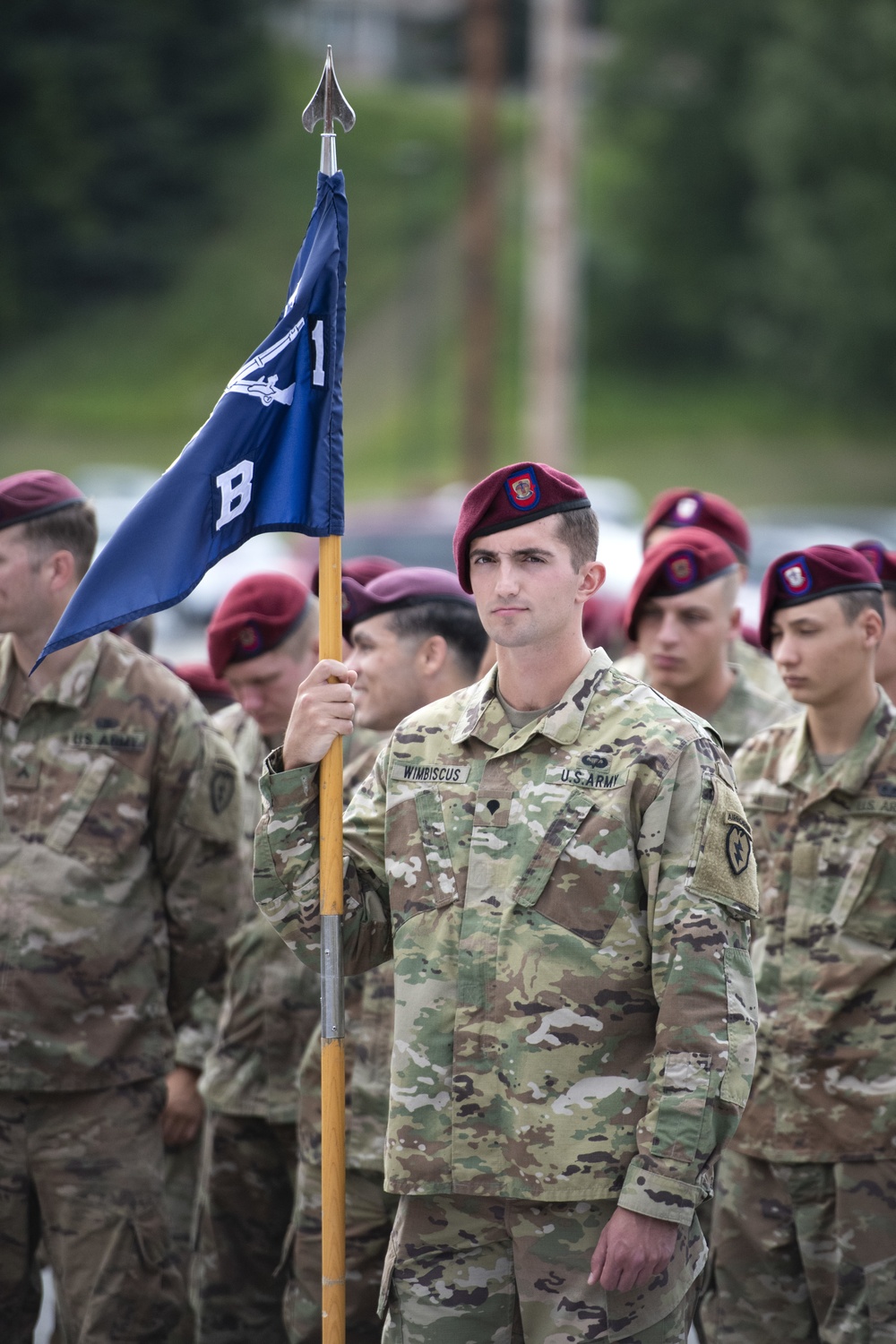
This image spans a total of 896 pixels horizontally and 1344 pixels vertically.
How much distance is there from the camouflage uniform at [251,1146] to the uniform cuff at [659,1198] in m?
1.92

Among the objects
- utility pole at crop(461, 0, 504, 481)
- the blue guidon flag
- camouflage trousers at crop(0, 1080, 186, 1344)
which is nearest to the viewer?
the blue guidon flag

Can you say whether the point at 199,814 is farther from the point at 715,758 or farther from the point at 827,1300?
the point at 827,1300

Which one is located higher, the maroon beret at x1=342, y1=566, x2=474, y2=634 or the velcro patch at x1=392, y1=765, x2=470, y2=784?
the maroon beret at x1=342, y1=566, x2=474, y2=634

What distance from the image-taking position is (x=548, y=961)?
3.17m

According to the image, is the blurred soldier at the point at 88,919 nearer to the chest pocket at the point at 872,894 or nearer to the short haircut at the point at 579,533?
the short haircut at the point at 579,533

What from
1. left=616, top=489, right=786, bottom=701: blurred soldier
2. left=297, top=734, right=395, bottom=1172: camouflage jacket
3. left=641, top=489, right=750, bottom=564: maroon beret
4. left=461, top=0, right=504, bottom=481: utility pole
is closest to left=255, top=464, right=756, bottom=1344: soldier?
left=297, top=734, right=395, bottom=1172: camouflage jacket

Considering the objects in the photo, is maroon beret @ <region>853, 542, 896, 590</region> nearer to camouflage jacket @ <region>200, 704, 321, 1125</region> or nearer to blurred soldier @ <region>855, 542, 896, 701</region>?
blurred soldier @ <region>855, 542, 896, 701</region>

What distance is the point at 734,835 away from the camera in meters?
3.18

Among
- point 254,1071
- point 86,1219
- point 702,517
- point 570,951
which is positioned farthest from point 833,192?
point 570,951

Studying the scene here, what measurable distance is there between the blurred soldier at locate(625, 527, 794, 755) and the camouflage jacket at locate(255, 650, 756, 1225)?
71.3 inches

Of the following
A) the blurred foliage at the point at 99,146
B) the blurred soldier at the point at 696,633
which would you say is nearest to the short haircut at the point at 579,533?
the blurred soldier at the point at 696,633

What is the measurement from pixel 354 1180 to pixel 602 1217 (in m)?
1.22

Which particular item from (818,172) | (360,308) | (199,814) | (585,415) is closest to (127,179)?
(360,308)

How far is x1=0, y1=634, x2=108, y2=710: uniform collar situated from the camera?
4332mm
